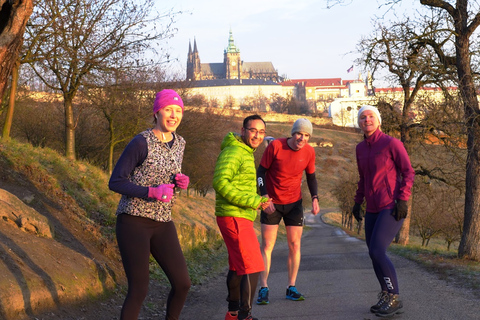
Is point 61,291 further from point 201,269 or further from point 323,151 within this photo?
point 323,151

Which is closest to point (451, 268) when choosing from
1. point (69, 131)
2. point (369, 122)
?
point (369, 122)

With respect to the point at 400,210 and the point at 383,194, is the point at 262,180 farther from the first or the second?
the point at 400,210

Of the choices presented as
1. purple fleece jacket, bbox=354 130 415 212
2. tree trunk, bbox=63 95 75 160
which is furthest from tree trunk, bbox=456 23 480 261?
tree trunk, bbox=63 95 75 160

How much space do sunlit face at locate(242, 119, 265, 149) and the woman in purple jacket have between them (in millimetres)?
1408

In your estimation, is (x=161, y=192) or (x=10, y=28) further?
(x=10, y=28)

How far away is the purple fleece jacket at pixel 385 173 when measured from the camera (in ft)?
19.8

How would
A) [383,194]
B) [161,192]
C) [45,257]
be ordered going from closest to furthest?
[161,192] < [383,194] < [45,257]

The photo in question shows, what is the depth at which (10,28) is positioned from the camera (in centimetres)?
588

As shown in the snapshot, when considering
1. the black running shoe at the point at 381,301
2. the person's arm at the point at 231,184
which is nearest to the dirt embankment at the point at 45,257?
the person's arm at the point at 231,184

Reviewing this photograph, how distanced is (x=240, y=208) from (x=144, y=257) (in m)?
1.31

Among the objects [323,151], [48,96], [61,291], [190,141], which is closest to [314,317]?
[61,291]

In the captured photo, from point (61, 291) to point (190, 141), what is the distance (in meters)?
24.5

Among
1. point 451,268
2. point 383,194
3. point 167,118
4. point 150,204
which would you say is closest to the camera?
point 150,204

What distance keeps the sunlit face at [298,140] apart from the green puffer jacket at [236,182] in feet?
4.39
